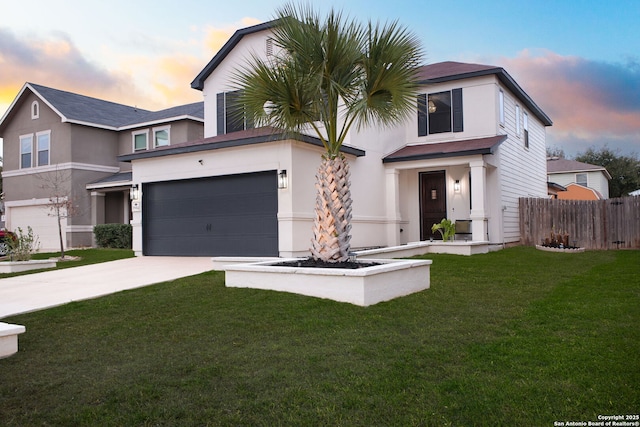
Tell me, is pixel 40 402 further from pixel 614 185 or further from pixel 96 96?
pixel 614 185

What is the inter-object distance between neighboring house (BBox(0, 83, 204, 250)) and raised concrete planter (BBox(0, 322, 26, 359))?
16335 mm

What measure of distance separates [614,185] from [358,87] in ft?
142

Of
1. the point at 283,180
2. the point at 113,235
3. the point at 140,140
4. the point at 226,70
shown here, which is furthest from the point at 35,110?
the point at 283,180

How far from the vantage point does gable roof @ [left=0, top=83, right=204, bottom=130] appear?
2211cm

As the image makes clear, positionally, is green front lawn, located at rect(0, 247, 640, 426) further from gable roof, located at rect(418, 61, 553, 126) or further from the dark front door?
gable roof, located at rect(418, 61, 553, 126)

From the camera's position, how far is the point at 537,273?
32.7 ft

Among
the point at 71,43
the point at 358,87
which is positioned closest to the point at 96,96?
the point at 71,43

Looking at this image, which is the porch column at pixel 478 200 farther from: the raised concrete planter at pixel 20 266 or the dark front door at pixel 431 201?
the raised concrete planter at pixel 20 266

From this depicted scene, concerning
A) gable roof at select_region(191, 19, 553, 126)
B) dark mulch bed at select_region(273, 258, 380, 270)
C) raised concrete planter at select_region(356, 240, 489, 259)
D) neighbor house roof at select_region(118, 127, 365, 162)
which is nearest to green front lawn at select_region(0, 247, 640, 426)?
dark mulch bed at select_region(273, 258, 380, 270)

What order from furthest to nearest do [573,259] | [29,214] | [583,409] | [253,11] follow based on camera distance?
[29,214] < [253,11] < [573,259] < [583,409]

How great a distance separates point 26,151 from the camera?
931 inches

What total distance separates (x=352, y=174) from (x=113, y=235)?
11250 millimetres

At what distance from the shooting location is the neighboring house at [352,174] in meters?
12.8

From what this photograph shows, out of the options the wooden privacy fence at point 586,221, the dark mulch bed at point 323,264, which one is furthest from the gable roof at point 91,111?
the dark mulch bed at point 323,264
